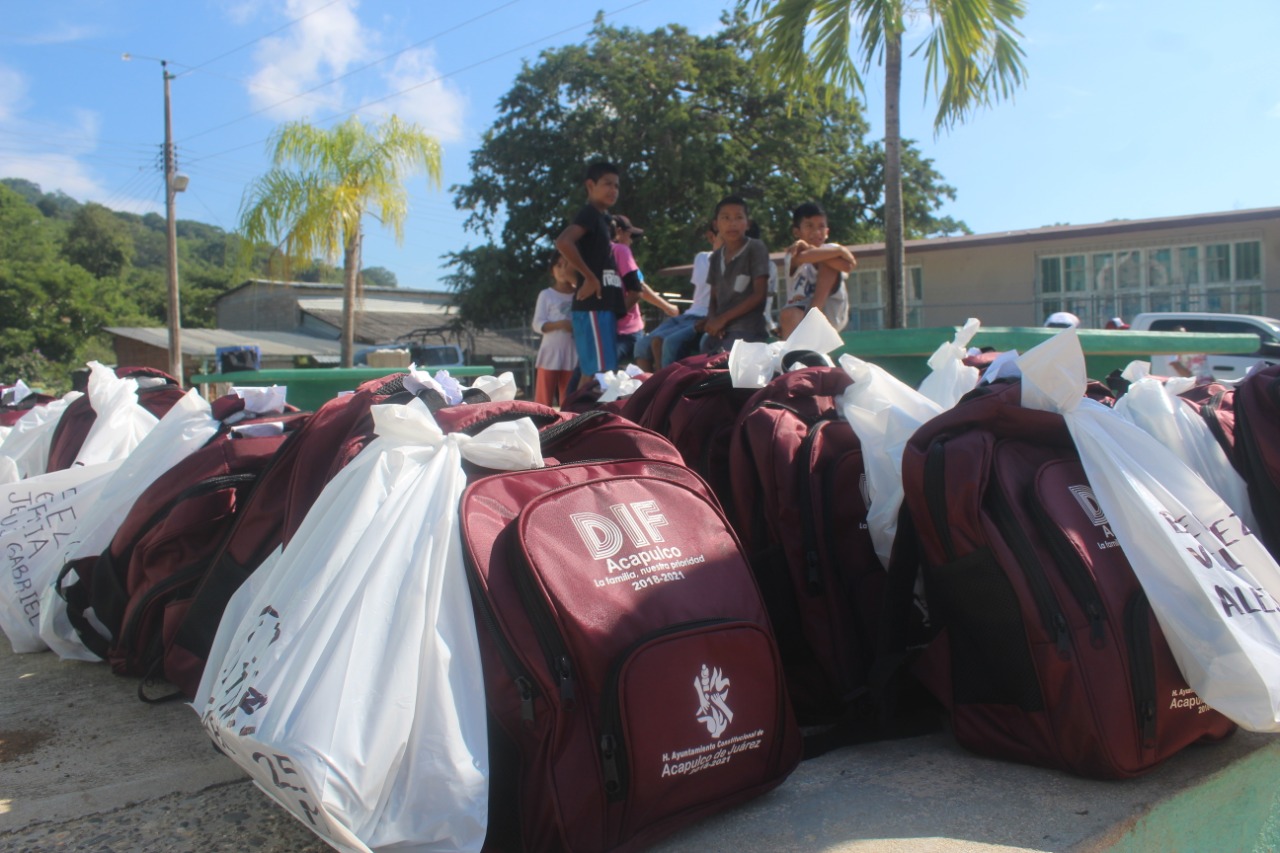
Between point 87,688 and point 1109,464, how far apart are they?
8.28 ft

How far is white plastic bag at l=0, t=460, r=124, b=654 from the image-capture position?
2.87 metres

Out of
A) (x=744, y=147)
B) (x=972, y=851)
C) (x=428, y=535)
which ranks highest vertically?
(x=744, y=147)

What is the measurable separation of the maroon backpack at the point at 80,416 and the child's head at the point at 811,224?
3.26m

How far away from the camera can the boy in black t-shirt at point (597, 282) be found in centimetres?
526

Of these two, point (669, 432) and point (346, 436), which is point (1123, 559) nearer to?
point (669, 432)

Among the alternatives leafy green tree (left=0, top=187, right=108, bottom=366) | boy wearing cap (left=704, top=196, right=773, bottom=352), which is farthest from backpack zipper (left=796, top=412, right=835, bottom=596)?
leafy green tree (left=0, top=187, right=108, bottom=366)

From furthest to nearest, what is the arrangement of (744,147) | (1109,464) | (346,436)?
(744,147)
(346,436)
(1109,464)

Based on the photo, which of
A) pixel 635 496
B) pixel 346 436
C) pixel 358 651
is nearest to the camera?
pixel 358 651

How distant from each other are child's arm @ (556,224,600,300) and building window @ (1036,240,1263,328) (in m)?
13.0

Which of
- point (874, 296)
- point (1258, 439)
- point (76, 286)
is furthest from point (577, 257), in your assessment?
point (76, 286)

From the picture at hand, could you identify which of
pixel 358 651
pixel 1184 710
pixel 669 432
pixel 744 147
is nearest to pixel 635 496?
pixel 358 651

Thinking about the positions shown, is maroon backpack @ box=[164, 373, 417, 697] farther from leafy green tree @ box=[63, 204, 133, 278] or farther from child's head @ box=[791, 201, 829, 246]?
leafy green tree @ box=[63, 204, 133, 278]

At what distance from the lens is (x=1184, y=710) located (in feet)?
6.40

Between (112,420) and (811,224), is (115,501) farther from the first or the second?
(811,224)
